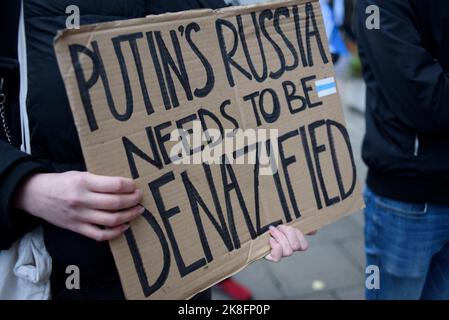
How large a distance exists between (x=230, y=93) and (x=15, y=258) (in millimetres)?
642

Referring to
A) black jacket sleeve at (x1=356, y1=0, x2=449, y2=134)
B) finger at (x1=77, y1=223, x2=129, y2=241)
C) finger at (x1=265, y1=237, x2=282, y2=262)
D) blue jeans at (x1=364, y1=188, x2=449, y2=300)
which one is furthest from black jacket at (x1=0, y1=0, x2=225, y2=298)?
blue jeans at (x1=364, y1=188, x2=449, y2=300)

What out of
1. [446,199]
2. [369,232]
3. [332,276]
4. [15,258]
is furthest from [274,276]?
[15,258]

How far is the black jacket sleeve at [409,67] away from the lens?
151 cm

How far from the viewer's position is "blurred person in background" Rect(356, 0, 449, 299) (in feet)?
4.99

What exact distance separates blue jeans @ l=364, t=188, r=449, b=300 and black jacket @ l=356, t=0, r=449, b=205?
0.05 meters

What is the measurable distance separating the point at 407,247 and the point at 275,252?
2.39ft

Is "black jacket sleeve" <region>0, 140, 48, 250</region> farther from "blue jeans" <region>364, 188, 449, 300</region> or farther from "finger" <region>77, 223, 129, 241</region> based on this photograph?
"blue jeans" <region>364, 188, 449, 300</region>

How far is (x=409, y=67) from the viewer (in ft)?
4.97

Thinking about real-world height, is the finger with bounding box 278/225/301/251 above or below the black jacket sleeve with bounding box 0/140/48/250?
below

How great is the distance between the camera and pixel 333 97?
1.40 metres

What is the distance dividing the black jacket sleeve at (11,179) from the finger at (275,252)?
0.58 m

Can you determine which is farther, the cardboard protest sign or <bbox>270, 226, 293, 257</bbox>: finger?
<bbox>270, 226, 293, 257</bbox>: finger

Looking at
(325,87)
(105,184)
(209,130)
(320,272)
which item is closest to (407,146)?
(325,87)
